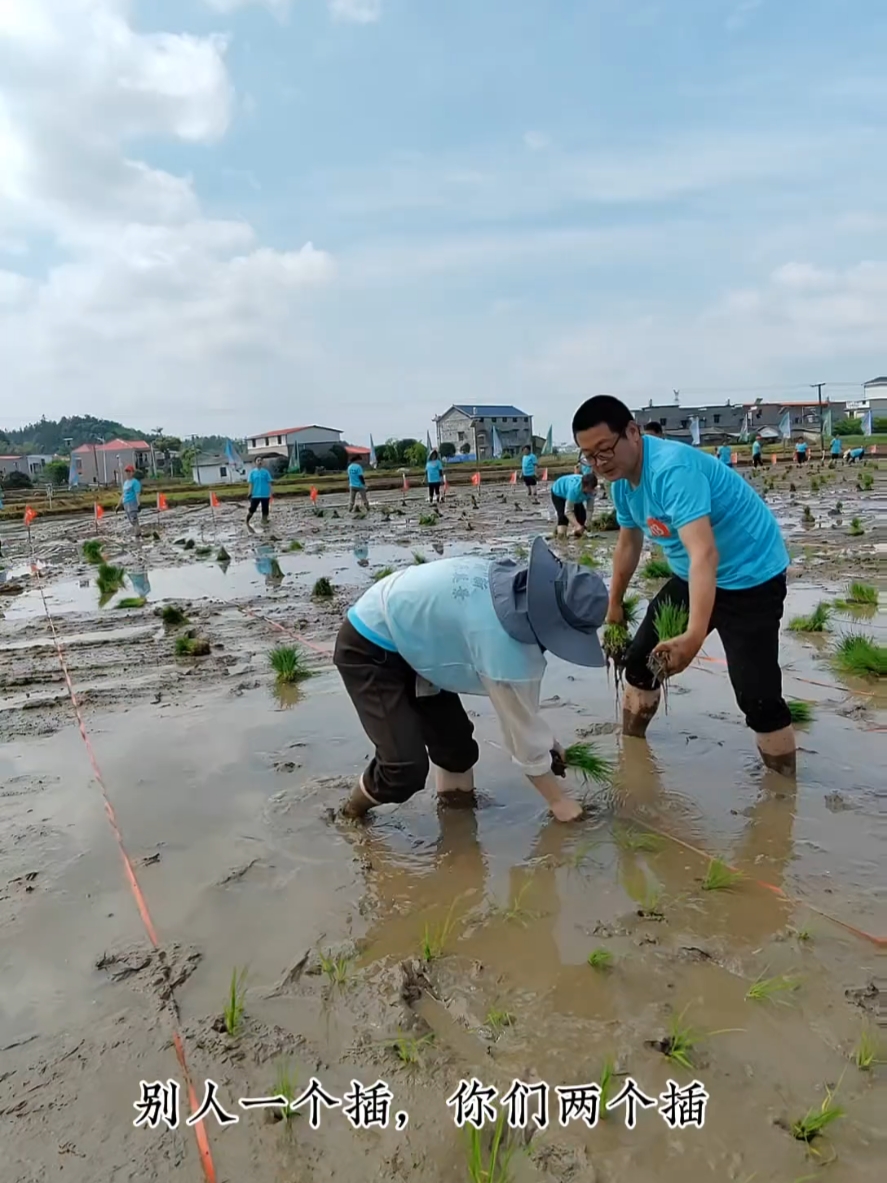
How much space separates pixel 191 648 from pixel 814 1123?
5.34 meters

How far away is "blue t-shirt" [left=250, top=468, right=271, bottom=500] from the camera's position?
58.9ft

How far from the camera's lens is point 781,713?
11.3 feet

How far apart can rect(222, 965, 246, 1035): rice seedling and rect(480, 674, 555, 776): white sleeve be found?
3.64 ft

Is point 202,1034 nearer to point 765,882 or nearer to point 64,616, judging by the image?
point 765,882

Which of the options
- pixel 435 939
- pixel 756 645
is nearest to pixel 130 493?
pixel 756 645

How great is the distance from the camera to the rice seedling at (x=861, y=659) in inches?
193

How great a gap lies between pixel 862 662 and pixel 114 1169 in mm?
4632

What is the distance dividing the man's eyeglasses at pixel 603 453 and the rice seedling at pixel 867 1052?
80.6 inches

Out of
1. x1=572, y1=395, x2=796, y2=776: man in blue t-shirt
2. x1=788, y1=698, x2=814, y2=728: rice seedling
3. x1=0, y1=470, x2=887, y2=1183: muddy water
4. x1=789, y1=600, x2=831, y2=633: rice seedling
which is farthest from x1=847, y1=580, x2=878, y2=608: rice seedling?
x1=572, y1=395, x2=796, y2=776: man in blue t-shirt

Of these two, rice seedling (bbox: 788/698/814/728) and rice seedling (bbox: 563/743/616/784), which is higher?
rice seedling (bbox: 563/743/616/784)

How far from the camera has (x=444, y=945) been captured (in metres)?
2.49

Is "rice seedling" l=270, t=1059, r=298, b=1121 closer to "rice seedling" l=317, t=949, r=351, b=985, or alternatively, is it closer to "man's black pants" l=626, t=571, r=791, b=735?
"rice seedling" l=317, t=949, r=351, b=985

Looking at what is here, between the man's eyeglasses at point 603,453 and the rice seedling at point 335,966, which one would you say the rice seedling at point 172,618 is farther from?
the rice seedling at point 335,966

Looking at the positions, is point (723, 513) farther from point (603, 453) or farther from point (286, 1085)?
point (286, 1085)
